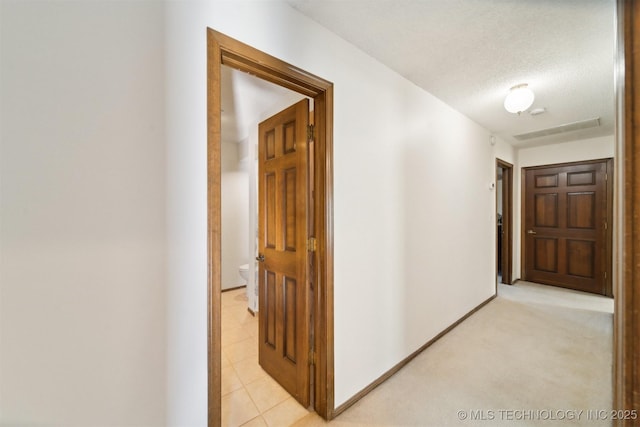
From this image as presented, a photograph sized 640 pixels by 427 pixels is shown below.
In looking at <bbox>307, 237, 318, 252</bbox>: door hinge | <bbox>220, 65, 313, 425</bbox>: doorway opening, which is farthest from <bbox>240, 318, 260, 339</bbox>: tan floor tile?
<bbox>307, 237, 318, 252</bbox>: door hinge

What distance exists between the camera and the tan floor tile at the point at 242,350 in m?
2.23

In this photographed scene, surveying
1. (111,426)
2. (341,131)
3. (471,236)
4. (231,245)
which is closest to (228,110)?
(341,131)

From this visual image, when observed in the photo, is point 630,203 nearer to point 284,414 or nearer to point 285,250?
point 285,250

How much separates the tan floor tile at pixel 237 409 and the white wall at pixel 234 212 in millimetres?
2564

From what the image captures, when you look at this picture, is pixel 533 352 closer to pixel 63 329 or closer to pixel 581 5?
pixel 581 5

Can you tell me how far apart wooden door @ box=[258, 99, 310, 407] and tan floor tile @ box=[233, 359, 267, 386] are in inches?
2.4

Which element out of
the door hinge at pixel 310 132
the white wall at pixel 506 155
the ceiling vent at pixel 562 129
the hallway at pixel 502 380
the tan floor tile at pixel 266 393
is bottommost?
the tan floor tile at pixel 266 393

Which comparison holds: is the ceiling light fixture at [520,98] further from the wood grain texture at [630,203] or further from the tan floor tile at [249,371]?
the tan floor tile at [249,371]

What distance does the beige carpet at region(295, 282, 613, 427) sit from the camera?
5.17ft

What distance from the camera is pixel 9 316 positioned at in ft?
2.43

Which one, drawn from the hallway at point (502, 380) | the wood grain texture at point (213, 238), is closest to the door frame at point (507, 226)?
the hallway at point (502, 380)

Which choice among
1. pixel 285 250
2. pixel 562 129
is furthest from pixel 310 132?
pixel 562 129

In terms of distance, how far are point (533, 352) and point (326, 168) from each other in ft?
8.66

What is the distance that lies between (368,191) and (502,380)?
6.01ft
